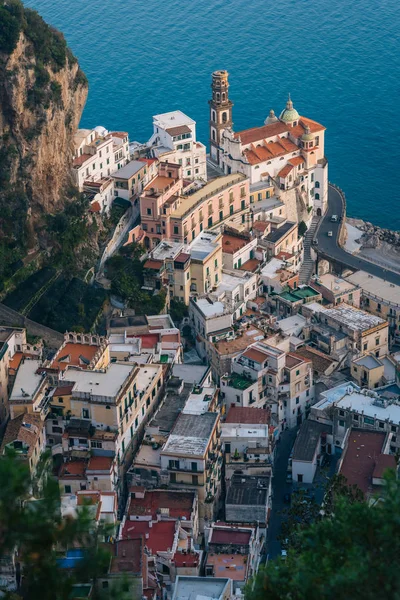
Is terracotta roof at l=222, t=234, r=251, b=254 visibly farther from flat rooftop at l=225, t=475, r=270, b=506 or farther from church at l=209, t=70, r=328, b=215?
flat rooftop at l=225, t=475, r=270, b=506

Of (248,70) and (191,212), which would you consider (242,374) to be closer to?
(191,212)

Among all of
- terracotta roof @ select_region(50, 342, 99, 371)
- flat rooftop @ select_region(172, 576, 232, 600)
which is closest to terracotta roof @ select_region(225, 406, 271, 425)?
terracotta roof @ select_region(50, 342, 99, 371)

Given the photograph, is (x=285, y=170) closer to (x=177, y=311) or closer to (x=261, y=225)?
(x=261, y=225)

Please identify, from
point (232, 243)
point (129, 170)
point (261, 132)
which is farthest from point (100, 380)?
point (261, 132)

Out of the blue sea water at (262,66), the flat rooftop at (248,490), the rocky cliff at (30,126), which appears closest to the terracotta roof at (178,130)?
the rocky cliff at (30,126)

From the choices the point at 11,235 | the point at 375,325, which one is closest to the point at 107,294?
the point at 11,235
